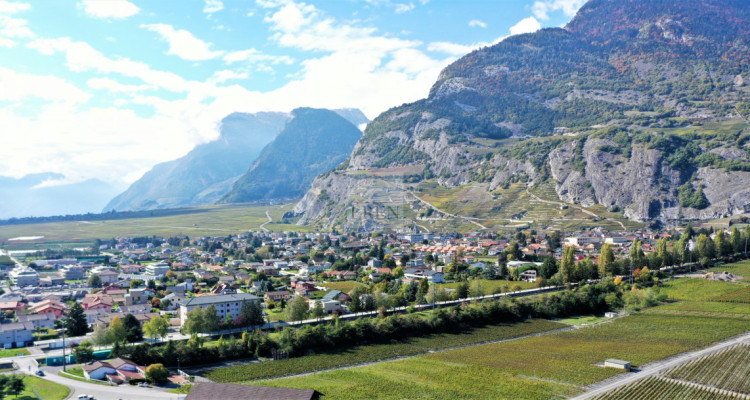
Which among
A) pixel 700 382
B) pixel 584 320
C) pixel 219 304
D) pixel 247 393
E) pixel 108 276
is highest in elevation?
pixel 108 276

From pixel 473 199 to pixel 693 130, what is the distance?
165 ft

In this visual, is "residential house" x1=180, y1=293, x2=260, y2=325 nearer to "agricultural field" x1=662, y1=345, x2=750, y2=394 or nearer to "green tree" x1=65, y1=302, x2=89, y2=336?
"green tree" x1=65, y1=302, x2=89, y2=336

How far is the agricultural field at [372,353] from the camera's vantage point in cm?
3138

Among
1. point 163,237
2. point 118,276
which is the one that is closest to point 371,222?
point 163,237

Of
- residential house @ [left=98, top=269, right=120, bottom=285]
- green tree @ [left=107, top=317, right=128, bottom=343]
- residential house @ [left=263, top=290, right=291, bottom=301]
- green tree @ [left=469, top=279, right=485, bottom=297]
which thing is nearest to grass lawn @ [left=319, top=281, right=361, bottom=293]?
residential house @ [left=263, top=290, right=291, bottom=301]

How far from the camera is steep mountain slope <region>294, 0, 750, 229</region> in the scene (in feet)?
346

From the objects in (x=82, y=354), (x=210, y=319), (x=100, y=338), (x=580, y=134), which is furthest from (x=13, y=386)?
(x=580, y=134)

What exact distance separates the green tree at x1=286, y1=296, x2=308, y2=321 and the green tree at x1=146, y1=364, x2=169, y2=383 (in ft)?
42.9

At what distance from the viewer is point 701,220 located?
310 feet

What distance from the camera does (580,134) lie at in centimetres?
13012

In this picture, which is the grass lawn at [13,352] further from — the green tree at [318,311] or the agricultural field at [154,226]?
the agricultural field at [154,226]

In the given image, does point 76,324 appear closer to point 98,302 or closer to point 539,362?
point 98,302

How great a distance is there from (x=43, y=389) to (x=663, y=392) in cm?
3094

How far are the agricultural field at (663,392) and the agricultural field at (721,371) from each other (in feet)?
3.58
